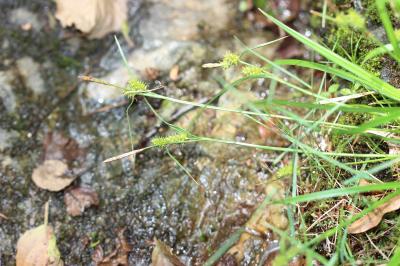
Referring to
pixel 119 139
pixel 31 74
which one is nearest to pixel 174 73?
pixel 119 139

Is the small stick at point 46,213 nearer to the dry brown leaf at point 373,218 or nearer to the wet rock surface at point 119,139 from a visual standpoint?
the wet rock surface at point 119,139

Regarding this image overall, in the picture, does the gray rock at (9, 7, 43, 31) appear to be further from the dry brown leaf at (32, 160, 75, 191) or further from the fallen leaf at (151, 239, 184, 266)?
the fallen leaf at (151, 239, 184, 266)

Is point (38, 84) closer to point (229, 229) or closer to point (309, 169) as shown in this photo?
point (229, 229)

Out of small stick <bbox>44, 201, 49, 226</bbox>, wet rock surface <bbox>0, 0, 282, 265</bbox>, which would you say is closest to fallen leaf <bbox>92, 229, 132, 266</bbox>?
wet rock surface <bbox>0, 0, 282, 265</bbox>

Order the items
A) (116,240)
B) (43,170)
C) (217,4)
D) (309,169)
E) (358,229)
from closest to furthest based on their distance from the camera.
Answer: (358,229) < (309,169) < (116,240) < (43,170) < (217,4)

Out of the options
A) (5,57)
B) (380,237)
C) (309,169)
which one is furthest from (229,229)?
(5,57)

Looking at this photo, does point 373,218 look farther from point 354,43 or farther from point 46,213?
point 46,213
